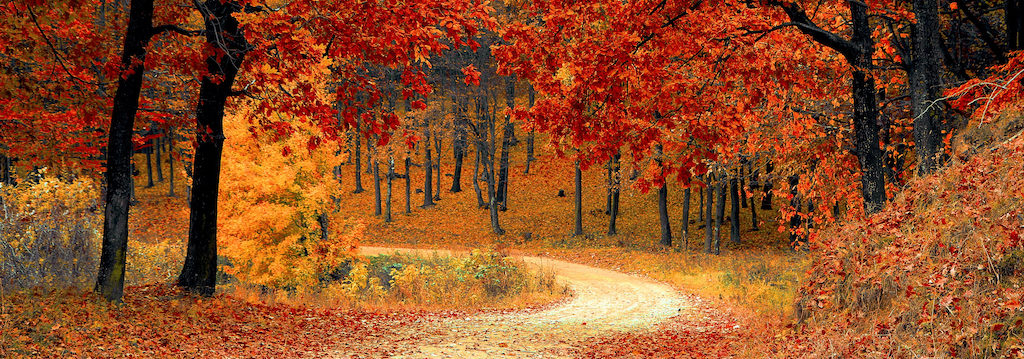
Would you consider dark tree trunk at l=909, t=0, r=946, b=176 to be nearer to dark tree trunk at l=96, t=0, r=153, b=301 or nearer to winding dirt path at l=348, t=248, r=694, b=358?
winding dirt path at l=348, t=248, r=694, b=358

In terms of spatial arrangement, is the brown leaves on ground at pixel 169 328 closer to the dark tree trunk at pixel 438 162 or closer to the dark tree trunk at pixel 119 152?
the dark tree trunk at pixel 119 152

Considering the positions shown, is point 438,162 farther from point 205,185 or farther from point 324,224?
point 205,185

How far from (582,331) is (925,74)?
644 cm

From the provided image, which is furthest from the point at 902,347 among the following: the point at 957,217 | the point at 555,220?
the point at 555,220

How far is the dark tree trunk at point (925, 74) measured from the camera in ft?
26.1

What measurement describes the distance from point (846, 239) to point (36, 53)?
1124 cm

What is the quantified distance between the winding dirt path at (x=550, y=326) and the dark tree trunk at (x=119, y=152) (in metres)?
4.18

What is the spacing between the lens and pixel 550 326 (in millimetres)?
11383

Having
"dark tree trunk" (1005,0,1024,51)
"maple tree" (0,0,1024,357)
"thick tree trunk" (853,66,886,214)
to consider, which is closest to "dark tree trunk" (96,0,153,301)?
"maple tree" (0,0,1024,357)

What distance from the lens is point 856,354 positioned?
5.93 m

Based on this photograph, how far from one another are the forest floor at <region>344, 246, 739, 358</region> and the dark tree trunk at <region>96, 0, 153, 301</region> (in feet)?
11.5

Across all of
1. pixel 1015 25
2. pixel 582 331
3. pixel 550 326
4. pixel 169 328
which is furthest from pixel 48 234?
pixel 1015 25

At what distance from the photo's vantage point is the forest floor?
8883 mm

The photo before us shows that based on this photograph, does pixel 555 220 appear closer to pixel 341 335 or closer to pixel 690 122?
pixel 341 335
